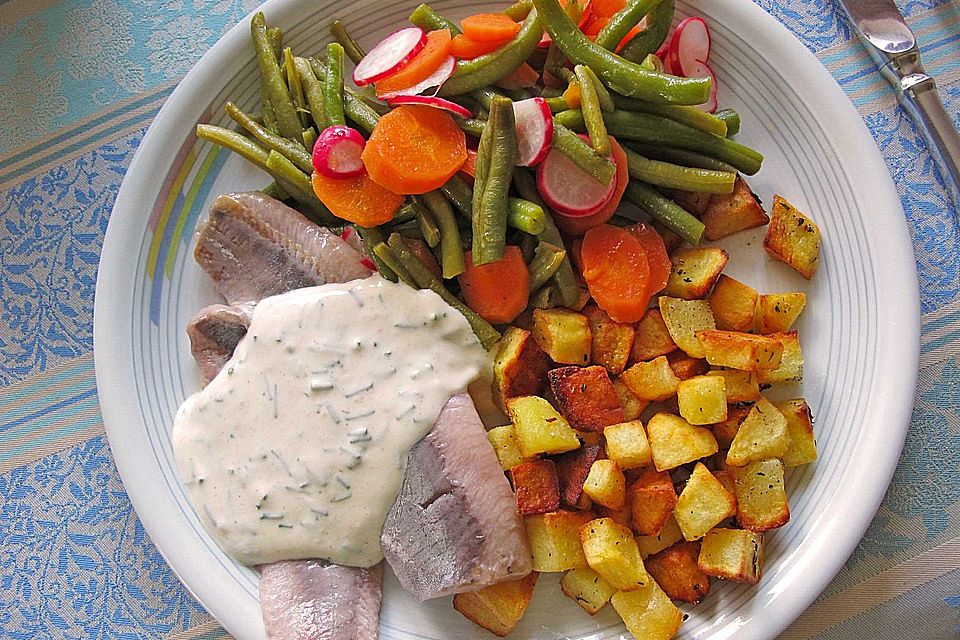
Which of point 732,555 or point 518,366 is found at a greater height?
point 518,366

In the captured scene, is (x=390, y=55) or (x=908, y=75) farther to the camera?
(x=908, y=75)

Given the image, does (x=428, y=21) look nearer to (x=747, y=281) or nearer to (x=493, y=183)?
(x=493, y=183)

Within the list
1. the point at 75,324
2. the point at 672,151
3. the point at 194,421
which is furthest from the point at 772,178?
the point at 75,324

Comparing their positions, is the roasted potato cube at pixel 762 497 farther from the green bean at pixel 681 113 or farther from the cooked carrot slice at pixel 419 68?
the cooked carrot slice at pixel 419 68

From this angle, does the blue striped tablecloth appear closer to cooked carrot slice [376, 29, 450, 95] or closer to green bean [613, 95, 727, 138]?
green bean [613, 95, 727, 138]

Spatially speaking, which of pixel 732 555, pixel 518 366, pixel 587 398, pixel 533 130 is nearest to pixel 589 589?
pixel 732 555

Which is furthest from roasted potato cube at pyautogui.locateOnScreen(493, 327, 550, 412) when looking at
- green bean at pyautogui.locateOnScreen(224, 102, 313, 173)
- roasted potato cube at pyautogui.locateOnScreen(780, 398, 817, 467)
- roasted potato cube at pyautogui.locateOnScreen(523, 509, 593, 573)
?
green bean at pyautogui.locateOnScreen(224, 102, 313, 173)
